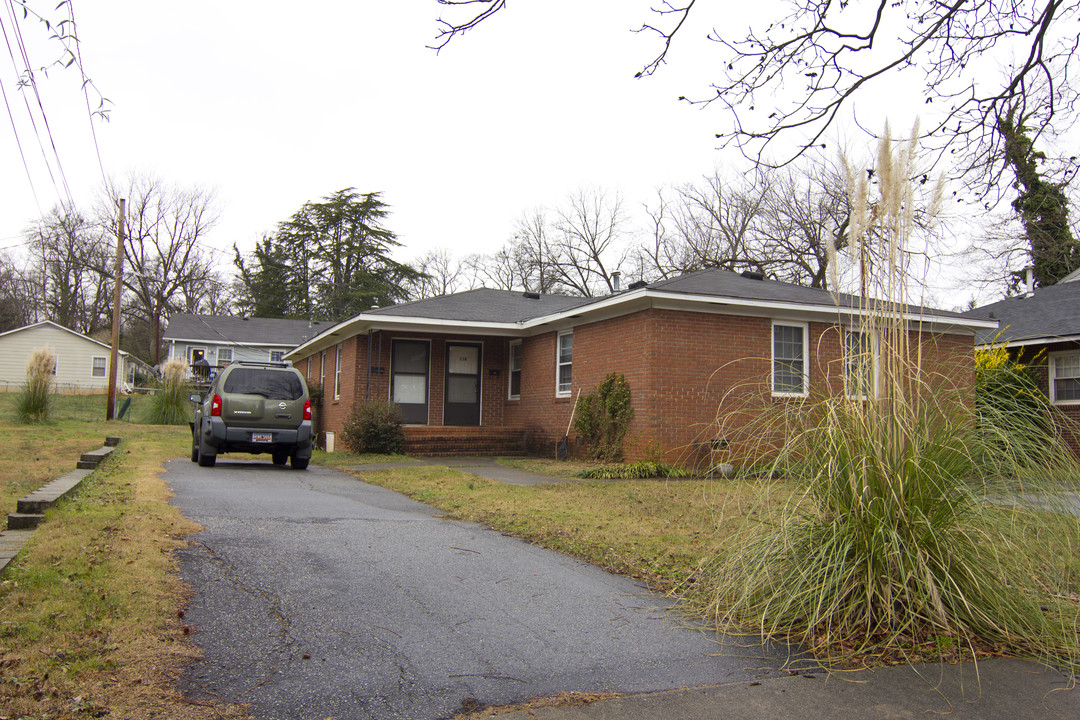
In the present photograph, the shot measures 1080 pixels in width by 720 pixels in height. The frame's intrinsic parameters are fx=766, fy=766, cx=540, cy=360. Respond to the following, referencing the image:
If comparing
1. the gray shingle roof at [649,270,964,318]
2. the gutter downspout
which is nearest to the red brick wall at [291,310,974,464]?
the gray shingle roof at [649,270,964,318]

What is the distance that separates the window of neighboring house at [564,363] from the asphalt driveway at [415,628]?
996 cm

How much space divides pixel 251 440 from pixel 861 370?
10.8 metres

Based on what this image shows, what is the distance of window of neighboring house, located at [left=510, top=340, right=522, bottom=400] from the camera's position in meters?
18.9

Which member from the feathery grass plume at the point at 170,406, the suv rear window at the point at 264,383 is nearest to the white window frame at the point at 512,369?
the suv rear window at the point at 264,383

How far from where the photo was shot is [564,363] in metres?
16.7

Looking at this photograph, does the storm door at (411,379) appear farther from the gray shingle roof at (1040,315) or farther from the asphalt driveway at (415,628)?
the gray shingle roof at (1040,315)

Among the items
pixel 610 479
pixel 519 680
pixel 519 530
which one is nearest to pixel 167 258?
pixel 610 479

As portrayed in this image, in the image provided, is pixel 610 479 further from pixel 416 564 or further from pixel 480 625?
pixel 480 625

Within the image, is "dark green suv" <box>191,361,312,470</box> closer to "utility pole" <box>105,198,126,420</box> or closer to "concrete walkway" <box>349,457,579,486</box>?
"concrete walkway" <box>349,457,579,486</box>

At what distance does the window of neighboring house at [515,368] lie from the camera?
18.9 meters

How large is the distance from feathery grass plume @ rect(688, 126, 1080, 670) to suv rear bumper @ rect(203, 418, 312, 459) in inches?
400

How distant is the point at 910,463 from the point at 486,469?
34.6 ft

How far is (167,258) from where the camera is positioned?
51.2 m

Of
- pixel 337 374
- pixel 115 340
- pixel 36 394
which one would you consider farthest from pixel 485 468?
pixel 115 340
